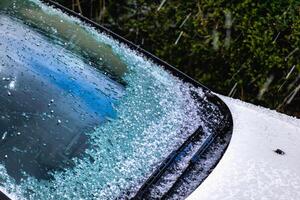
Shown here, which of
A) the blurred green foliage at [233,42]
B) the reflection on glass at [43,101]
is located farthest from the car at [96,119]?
the blurred green foliage at [233,42]

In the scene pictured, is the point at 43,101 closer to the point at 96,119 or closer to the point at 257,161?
the point at 96,119

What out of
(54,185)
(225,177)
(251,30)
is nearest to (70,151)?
(54,185)

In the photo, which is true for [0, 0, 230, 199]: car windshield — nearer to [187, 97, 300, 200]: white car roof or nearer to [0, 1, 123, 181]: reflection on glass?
[0, 1, 123, 181]: reflection on glass

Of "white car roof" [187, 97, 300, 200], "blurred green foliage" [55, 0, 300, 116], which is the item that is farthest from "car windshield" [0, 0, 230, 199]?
"blurred green foliage" [55, 0, 300, 116]

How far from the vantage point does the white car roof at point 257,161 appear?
2209 millimetres

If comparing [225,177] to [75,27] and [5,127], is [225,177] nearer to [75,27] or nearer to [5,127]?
[5,127]

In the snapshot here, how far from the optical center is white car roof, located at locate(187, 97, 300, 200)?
87.0 inches

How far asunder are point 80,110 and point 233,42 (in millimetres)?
2343

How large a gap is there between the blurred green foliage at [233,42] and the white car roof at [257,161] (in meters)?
1.52

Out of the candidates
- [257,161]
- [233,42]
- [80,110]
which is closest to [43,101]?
[80,110]

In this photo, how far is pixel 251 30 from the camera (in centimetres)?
429

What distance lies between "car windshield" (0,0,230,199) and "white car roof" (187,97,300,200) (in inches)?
6.6

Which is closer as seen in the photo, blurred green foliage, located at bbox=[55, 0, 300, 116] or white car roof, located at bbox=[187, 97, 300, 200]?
white car roof, located at bbox=[187, 97, 300, 200]

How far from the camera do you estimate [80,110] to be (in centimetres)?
235
